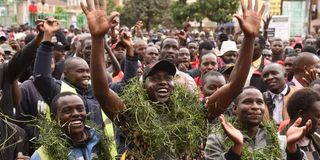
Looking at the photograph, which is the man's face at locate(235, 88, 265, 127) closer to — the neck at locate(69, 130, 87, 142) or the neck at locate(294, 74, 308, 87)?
the neck at locate(69, 130, 87, 142)

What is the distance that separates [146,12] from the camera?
43781 mm

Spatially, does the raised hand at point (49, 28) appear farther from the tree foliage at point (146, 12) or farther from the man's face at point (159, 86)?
the tree foliage at point (146, 12)

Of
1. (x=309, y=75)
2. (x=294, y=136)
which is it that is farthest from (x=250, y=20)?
(x=309, y=75)

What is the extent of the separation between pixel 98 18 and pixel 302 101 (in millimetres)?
1838

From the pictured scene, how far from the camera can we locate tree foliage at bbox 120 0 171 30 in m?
43.6

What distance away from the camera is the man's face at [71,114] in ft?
14.1

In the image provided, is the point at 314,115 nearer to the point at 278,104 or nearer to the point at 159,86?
the point at 159,86

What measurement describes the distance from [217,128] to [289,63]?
4357 mm

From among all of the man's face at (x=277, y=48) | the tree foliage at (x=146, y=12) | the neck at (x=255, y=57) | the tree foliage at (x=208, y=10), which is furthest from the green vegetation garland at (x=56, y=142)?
the tree foliage at (x=146, y=12)

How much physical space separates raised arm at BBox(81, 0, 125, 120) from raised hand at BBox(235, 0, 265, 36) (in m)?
0.88

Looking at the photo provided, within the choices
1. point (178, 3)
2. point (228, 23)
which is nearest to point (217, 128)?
point (228, 23)

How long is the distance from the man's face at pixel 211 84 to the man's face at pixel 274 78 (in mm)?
897

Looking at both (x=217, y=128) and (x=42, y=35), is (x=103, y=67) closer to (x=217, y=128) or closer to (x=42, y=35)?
(x=217, y=128)

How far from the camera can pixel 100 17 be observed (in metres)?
3.86
